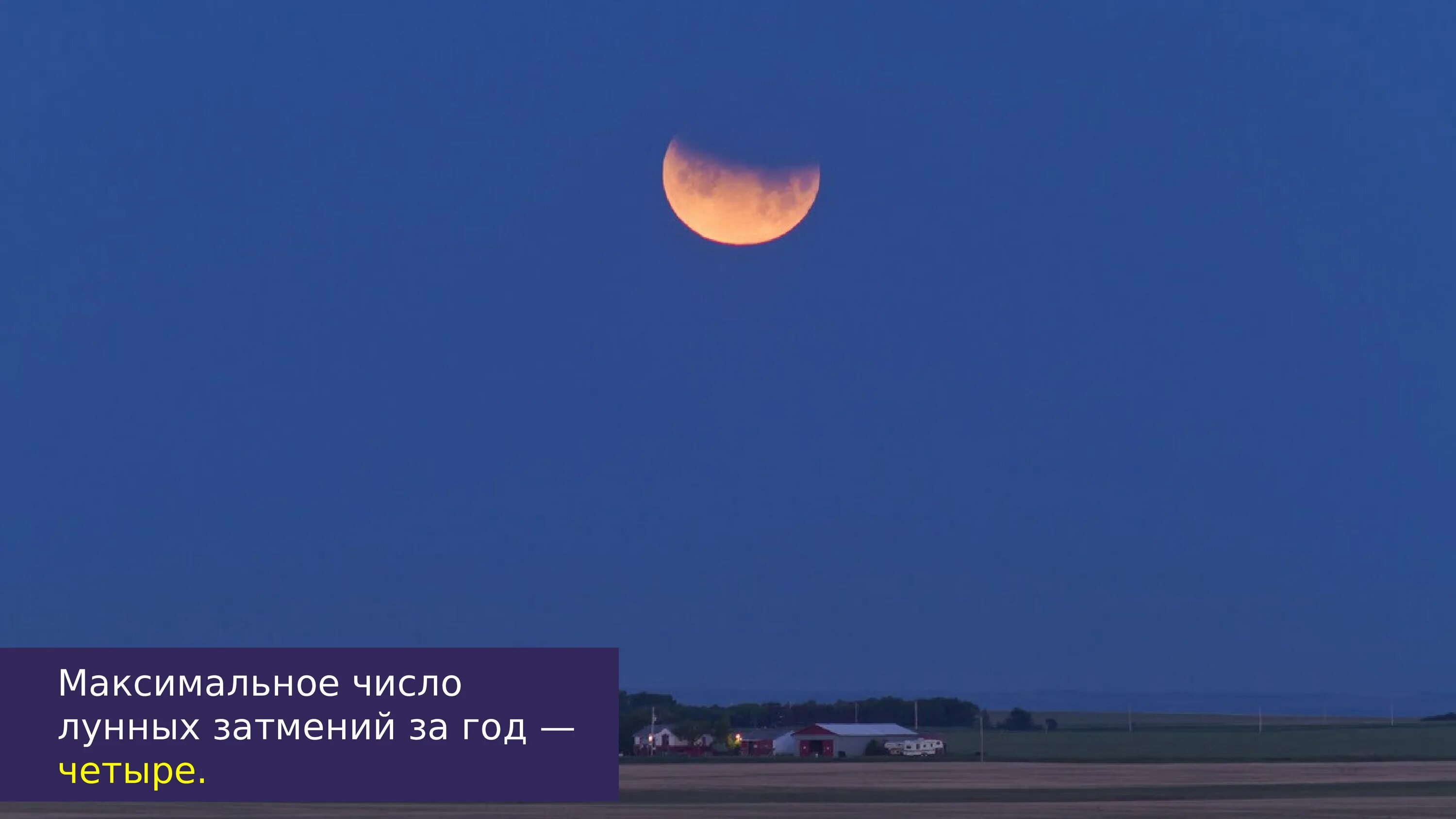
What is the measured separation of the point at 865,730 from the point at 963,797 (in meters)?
80.8

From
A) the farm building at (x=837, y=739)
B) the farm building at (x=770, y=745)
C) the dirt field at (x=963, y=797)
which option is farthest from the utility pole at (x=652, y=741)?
the dirt field at (x=963, y=797)

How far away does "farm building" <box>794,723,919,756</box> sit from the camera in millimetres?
124062

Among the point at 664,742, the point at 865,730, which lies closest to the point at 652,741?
the point at 664,742

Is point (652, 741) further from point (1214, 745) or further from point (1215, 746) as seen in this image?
point (1214, 745)

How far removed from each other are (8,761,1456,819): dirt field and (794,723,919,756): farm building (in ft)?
148

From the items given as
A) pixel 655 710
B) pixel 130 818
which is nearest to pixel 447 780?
pixel 130 818

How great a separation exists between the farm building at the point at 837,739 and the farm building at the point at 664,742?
333 inches

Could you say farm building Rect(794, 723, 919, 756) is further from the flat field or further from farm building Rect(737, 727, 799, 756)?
the flat field

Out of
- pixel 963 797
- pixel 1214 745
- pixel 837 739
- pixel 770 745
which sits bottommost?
pixel 1214 745

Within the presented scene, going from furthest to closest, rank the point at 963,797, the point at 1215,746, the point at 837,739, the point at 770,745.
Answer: the point at 1215,746
the point at 837,739
the point at 770,745
the point at 963,797

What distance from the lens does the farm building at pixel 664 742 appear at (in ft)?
415

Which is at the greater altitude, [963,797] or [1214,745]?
[963,797]

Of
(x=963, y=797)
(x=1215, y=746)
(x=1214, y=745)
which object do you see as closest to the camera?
(x=963, y=797)

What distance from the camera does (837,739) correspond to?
414 feet
